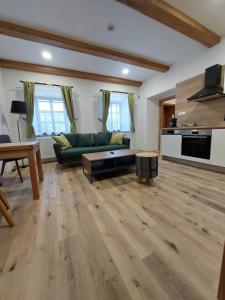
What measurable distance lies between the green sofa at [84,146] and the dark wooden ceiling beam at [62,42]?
2.02 m

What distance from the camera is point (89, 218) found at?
58.5 inches

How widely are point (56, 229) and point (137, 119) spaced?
490cm

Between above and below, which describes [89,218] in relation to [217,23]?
below

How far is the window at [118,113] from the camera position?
5067 mm

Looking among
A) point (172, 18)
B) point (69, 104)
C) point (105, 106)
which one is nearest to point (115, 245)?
point (172, 18)

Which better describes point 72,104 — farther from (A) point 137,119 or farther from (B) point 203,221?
(B) point 203,221

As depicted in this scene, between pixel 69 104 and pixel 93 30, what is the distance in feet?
6.80

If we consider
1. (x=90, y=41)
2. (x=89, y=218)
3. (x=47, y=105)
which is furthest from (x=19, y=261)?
(x=47, y=105)

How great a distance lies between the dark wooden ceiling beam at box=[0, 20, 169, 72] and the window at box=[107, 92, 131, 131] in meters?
1.61

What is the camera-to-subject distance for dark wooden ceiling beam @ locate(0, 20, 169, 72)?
2.30 m

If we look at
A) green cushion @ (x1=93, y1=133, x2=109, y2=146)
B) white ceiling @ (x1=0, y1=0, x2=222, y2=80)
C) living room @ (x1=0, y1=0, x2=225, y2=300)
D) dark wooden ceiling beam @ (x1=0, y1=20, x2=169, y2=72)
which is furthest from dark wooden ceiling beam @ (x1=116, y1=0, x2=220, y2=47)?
green cushion @ (x1=93, y1=133, x2=109, y2=146)

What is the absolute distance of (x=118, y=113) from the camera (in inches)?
208

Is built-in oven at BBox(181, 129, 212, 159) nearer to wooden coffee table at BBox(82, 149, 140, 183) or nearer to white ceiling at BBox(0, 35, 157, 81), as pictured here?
wooden coffee table at BBox(82, 149, 140, 183)

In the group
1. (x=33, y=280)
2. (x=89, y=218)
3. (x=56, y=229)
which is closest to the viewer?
(x=33, y=280)
